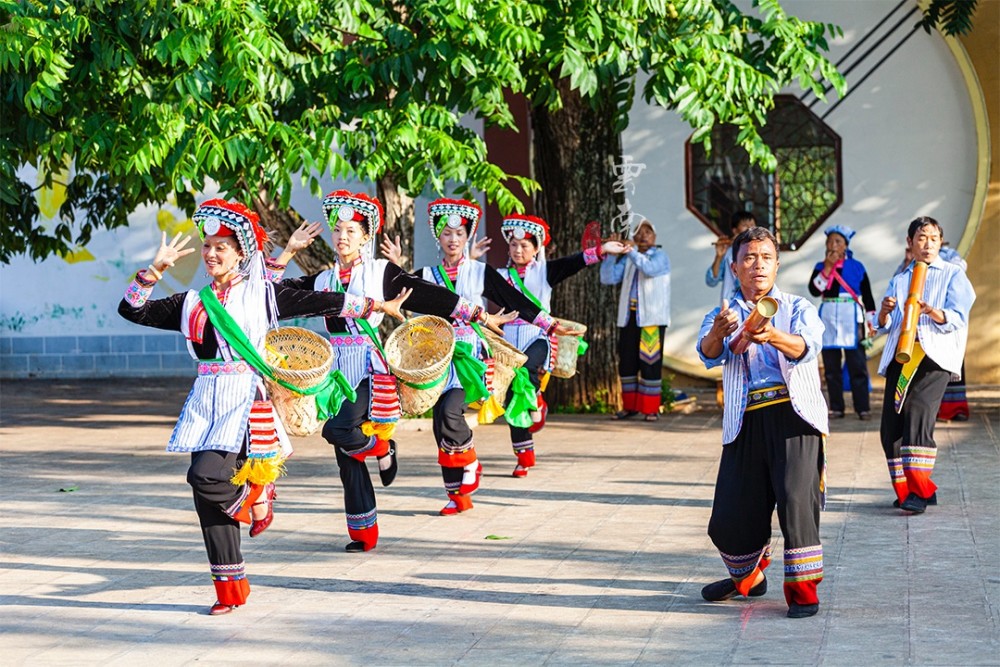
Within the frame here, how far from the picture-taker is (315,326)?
17.8 m

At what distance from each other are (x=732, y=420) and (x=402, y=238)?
7.68 metres

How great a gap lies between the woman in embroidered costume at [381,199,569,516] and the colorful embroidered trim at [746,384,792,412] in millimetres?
2829

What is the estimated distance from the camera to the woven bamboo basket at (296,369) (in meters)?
6.98

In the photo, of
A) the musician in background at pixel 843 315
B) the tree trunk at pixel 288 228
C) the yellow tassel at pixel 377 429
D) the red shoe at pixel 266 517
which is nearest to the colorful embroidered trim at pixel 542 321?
the yellow tassel at pixel 377 429

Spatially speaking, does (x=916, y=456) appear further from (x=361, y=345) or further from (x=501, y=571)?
(x=361, y=345)

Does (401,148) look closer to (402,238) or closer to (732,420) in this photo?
(402,238)

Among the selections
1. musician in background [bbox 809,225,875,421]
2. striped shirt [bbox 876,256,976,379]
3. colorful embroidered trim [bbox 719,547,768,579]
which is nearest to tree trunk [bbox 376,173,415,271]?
musician in background [bbox 809,225,875,421]

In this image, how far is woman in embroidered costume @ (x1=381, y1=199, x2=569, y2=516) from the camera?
29.2 ft

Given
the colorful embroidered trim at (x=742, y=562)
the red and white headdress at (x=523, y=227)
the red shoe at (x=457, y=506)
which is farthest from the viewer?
the red and white headdress at (x=523, y=227)

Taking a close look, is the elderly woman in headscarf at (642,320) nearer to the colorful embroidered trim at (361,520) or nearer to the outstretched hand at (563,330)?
the outstretched hand at (563,330)

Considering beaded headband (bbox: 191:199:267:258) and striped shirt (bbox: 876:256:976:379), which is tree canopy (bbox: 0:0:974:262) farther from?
beaded headband (bbox: 191:199:267:258)

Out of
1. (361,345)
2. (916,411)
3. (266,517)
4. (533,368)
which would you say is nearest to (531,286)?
(533,368)

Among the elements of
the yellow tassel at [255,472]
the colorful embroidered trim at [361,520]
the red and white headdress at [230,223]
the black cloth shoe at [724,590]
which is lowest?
the black cloth shoe at [724,590]

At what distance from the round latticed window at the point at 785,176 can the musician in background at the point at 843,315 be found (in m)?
2.38
